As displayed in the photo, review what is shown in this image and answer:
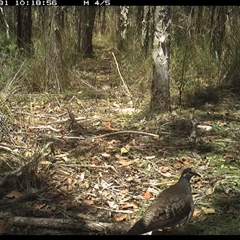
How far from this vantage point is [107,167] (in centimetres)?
399

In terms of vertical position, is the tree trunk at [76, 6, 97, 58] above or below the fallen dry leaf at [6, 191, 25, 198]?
above

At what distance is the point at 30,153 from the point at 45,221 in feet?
3.69

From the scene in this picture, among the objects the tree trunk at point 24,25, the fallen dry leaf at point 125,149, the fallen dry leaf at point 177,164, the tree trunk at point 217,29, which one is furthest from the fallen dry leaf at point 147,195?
the tree trunk at point 24,25

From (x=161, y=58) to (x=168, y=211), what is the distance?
2574 mm

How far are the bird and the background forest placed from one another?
0.74 ft

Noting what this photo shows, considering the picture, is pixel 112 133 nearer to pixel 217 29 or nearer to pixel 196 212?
pixel 196 212

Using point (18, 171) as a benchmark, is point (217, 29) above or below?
above

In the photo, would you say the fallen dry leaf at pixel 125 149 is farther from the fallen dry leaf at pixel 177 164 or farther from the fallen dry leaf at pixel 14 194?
the fallen dry leaf at pixel 14 194

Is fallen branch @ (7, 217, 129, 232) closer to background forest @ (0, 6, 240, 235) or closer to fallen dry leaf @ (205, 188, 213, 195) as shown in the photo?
background forest @ (0, 6, 240, 235)

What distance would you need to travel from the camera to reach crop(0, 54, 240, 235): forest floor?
3229 mm

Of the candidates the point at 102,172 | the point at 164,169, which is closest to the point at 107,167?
the point at 102,172

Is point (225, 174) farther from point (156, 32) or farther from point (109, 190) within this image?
point (156, 32)

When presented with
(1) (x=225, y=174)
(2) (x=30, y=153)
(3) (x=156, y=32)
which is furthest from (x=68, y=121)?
(1) (x=225, y=174)

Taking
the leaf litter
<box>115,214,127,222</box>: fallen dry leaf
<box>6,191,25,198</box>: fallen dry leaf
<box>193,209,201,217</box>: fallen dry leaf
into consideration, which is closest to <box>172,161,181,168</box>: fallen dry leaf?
the leaf litter
